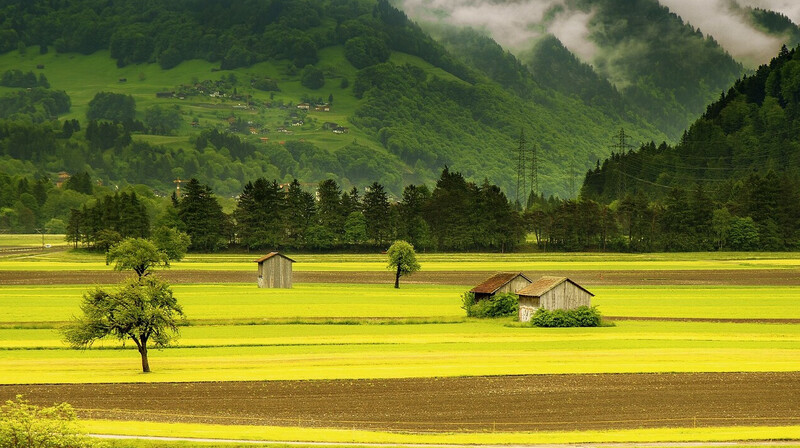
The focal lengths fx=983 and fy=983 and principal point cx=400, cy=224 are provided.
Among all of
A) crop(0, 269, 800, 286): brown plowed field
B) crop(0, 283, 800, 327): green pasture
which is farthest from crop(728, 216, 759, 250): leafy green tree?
crop(0, 283, 800, 327): green pasture

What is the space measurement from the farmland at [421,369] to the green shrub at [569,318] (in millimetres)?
2330

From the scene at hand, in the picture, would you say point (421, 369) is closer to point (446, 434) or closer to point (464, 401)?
point (464, 401)

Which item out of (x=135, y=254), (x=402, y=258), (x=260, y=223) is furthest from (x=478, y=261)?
(x=135, y=254)

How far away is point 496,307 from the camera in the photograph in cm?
9306

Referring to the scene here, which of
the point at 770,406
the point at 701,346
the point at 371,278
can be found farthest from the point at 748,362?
Result: the point at 371,278

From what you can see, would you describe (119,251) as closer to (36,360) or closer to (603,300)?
(36,360)

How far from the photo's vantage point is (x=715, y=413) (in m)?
49.6

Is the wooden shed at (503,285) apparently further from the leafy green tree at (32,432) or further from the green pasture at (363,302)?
the leafy green tree at (32,432)

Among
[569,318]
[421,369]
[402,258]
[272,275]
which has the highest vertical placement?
[402,258]

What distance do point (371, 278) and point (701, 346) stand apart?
7315cm

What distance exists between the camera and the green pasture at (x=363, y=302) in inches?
3612

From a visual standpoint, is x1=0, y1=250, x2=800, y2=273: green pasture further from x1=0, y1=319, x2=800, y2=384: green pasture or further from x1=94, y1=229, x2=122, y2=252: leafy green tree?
x1=0, y1=319, x2=800, y2=384: green pasture

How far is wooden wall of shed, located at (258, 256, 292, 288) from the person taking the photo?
4887 inches

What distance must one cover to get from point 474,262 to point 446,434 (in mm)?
131664
